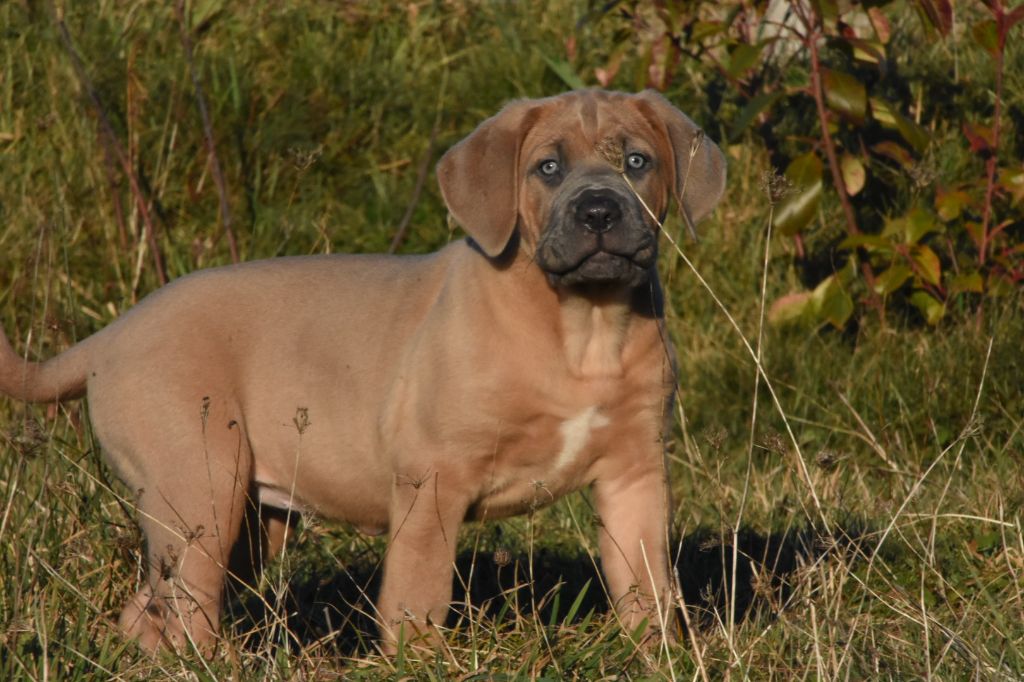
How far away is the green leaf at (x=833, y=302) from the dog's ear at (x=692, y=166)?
2.18m

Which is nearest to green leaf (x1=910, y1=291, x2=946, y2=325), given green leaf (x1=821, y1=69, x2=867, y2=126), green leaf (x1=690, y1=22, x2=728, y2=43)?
green leaf (x1=821, y1=69, x2=867, y2=126)

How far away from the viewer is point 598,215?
395 cm

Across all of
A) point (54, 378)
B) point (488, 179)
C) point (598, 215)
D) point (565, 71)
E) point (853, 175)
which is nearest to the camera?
point (598, 215)

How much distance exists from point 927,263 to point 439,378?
2922mm

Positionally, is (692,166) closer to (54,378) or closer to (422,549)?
(422,549)

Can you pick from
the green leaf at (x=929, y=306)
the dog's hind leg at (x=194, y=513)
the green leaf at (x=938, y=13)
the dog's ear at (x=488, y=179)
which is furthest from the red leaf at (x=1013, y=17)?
the dog's hind leg at (x=194, y=513)

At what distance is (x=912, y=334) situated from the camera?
6.57 m

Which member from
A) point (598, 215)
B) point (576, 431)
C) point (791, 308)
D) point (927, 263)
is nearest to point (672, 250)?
point (791, 308)

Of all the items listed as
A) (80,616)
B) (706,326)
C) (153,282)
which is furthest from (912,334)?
(80,616)

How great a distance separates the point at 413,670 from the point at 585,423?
0.84 metres

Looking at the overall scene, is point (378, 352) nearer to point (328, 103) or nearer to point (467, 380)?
point (467, 380)

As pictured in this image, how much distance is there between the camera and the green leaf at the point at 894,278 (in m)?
6.36

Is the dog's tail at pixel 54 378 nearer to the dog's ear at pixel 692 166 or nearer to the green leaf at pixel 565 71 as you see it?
the dog's ear at pixel 692 166

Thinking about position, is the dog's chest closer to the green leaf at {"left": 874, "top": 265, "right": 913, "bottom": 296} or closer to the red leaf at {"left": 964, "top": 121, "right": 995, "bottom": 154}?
the green leaf at {"left": 874, "top": 265, "right": 913, "bottom": 296}
